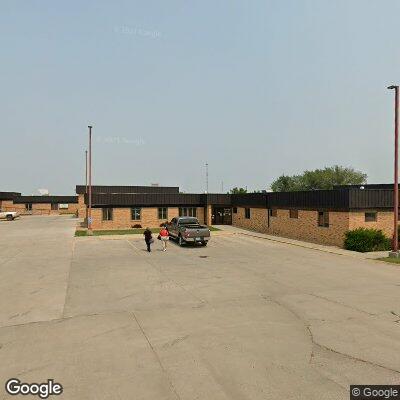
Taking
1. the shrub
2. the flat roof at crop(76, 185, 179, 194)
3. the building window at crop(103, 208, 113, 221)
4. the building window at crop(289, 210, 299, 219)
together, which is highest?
the flat roof at crop(76, 185, 179, 194)

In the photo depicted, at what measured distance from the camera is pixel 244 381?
691 centimetres

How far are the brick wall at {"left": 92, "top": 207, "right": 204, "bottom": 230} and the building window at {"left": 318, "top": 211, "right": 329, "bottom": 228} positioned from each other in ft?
62.5

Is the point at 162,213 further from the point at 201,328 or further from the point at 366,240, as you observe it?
the point at 201,328

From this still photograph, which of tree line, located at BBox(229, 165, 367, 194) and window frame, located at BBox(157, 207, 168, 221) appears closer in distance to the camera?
window frame, located at BBox(157, 207, 168, 221)

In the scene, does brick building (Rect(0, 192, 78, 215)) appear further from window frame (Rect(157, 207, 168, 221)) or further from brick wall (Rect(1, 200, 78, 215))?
window frame (Rect(157, 207, 168, 221))

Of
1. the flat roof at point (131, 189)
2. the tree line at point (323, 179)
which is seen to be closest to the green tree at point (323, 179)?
the tree line at point (323, 179)

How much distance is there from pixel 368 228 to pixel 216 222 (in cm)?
2109

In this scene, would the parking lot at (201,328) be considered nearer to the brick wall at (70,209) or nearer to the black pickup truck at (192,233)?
the black pickup truck at (192,233)

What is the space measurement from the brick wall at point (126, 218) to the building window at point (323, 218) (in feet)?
62.5

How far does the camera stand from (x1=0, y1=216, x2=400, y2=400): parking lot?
6.96m

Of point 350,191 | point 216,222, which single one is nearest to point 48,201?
point 216,222

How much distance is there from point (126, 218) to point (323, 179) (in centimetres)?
6456

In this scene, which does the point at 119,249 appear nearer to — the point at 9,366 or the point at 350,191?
the point at 350,191

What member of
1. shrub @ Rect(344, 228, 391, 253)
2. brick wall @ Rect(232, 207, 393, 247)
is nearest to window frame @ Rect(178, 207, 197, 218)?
brick wall @ Rect(232, 207, 393, 247)
